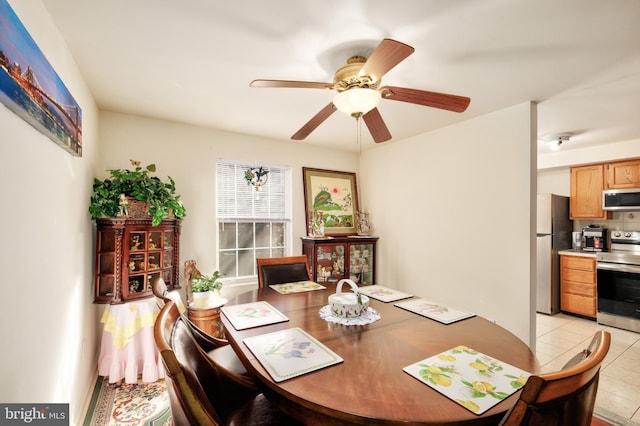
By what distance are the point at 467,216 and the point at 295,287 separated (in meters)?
1.97

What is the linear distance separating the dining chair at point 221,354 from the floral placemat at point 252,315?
0.22 metres

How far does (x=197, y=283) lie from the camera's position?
2.73 meters

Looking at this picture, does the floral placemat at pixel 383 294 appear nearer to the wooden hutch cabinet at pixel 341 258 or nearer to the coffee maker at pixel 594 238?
the wooden hutch cabinet at pixel 341 258

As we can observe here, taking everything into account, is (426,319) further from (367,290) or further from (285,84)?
(285,84)

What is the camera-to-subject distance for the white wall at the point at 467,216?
2586mm

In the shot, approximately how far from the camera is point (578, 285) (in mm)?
4148

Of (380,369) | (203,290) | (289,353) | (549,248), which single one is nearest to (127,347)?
(203,290)

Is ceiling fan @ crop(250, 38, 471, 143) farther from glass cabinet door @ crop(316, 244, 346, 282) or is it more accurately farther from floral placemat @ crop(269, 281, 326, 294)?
glass cabinet door @ crop(316, 244, 346, 282)

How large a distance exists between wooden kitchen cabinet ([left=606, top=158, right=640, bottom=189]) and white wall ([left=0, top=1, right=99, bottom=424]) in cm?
599

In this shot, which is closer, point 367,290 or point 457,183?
point 367,290

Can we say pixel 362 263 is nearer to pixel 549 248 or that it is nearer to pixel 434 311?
pixel 434 311

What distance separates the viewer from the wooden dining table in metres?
0.87

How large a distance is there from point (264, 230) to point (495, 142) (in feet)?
9.15

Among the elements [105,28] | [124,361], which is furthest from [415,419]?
[124,361]
